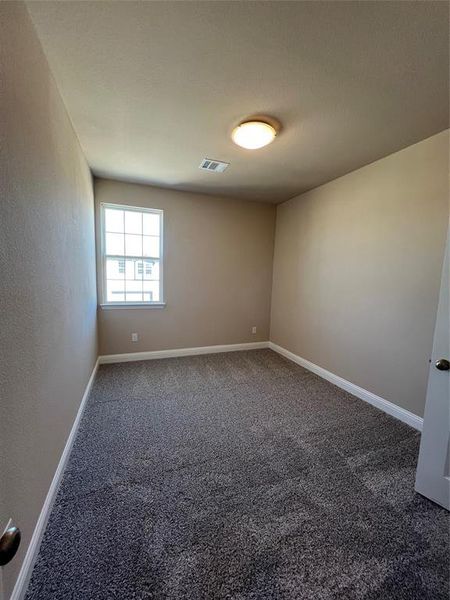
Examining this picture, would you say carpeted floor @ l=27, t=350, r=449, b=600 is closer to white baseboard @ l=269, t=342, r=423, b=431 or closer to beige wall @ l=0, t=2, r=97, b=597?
white baseboard @ l=269, t=342, r=423, b=431

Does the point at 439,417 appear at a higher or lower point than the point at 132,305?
lower

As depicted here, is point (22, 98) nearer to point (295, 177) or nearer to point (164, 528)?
point (164, 528)

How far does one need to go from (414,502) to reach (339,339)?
5.65 feet

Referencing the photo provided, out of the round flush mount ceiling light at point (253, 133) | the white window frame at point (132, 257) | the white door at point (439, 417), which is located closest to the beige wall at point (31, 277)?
the round flush mount ceiling light at point (253, 133)

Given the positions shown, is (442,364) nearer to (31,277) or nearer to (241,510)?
(241,510)

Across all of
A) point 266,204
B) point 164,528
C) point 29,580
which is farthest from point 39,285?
point 266,204

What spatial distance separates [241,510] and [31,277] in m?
1.68

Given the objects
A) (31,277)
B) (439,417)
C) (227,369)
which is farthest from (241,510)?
(227,369)

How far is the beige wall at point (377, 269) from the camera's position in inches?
85.8

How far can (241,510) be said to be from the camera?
1.44 m

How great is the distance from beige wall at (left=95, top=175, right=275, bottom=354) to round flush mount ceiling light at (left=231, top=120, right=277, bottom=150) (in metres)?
1.77

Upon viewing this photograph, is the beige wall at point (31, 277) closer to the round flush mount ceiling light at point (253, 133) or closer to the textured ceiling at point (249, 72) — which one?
the textured ceiling at point (249, 72)

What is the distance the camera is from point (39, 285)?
1.30 meters

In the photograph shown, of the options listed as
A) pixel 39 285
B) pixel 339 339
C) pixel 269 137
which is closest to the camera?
pixel 39 285
